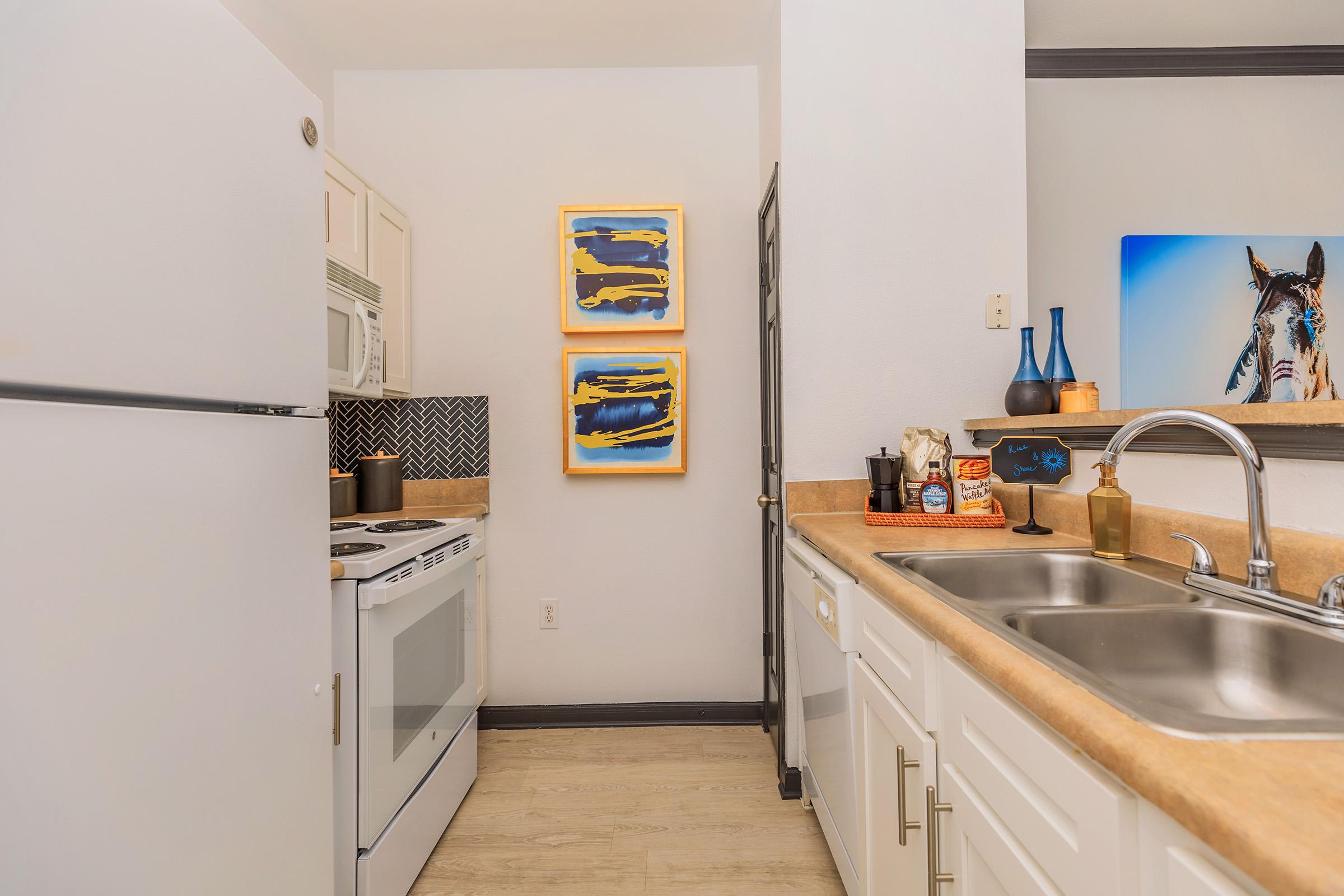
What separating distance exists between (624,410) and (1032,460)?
1428mm

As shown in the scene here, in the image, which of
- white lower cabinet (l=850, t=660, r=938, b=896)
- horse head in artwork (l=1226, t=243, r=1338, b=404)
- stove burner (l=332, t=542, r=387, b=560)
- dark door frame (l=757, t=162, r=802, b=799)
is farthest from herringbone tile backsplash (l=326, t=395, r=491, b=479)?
horse head in artwork (l=1226, t=243, r=1338, b=404)

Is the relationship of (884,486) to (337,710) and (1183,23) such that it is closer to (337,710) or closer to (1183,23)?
(337,710)

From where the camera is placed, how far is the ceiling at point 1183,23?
204 centimetres

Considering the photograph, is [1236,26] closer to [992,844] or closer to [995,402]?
[995,402]

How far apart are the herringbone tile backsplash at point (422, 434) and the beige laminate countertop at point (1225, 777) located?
6.87 feet

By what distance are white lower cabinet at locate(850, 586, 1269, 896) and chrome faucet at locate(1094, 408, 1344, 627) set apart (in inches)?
17.3

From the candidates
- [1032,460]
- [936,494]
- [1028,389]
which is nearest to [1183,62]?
[1028,389]

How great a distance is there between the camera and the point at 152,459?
27.5 inches

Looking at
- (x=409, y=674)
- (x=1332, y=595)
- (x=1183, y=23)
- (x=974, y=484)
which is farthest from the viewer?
(x=1183, y=23)

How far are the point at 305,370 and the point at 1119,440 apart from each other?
1.37 m

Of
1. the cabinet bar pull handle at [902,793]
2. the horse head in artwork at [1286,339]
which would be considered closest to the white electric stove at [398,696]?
the cabinet bar pull handle at [902,793]

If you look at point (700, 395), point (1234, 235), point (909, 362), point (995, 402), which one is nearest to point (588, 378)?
point (700, 395)

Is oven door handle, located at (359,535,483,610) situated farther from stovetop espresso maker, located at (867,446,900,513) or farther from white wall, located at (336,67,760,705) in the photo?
stovetop espresso maker, located at (867,446,900,513)

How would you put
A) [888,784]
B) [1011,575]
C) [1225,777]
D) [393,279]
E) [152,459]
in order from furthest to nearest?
[393,279]
[1011,575]
[888,784]
[152,459]
[1225,777]
